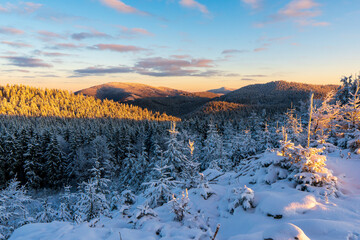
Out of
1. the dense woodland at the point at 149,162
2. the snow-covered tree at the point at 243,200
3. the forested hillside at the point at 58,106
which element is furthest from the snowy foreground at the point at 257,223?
the forested hillside at the point at 58,106

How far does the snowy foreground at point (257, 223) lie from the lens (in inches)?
158

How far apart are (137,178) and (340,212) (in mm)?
29487

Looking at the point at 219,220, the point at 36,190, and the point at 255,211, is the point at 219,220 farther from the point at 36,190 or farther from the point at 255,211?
the point at 36,190

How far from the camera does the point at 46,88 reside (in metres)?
196

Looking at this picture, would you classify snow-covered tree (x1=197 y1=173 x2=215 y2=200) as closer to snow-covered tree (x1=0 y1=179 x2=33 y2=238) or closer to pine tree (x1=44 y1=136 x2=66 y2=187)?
snow-covered tree (x1=0 y1=179 x2=33 y2=238)

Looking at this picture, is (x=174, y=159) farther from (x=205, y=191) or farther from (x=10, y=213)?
(x=205, y=191)

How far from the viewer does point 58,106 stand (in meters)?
153

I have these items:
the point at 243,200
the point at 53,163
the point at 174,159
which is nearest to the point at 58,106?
the point at 53,163

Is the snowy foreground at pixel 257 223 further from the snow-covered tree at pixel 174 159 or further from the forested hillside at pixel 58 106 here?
the forested hillside at pixel 58 106

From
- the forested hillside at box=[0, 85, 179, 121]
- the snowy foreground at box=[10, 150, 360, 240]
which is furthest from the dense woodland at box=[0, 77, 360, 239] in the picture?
the forested hillside at box=[0, 85, 179, 121]

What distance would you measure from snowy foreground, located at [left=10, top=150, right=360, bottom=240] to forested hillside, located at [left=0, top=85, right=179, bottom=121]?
122994 millimetres

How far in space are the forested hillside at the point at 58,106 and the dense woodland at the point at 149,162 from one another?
76.4 m

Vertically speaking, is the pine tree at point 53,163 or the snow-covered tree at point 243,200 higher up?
the snow-covered tree at point 243,200

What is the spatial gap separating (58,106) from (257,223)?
589ft
